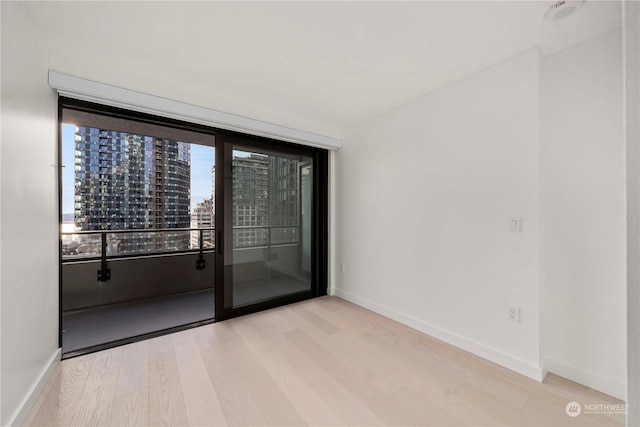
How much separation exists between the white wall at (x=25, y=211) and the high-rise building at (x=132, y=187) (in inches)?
79.2

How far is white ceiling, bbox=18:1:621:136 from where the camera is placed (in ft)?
5.21

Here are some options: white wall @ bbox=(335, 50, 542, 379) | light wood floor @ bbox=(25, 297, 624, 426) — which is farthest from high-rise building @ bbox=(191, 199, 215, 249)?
white wall @ bbox=(335, 50, 542, 379)

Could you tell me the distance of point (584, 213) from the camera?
5.92 feet

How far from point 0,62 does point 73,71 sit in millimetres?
778

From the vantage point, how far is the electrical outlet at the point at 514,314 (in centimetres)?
197

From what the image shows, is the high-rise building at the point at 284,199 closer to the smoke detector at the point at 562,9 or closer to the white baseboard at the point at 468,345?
the white baseboard at the point at 468,345

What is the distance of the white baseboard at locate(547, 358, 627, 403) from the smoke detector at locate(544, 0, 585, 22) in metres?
2.41

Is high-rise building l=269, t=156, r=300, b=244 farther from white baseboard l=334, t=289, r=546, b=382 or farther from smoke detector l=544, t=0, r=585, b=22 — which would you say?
smoke detector l=544, t=0, r=585, b=22

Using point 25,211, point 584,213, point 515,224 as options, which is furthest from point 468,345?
point 25,211

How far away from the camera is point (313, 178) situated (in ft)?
12.1

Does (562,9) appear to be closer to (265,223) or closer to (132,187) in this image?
(265,223)

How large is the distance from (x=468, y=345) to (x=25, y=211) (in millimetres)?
3458

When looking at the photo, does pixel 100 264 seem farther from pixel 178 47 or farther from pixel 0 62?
pixel 178 47

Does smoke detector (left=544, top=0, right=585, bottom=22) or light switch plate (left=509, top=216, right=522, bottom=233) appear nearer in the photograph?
smoke detector (left=544, top=0, right=585, bottom=22)
